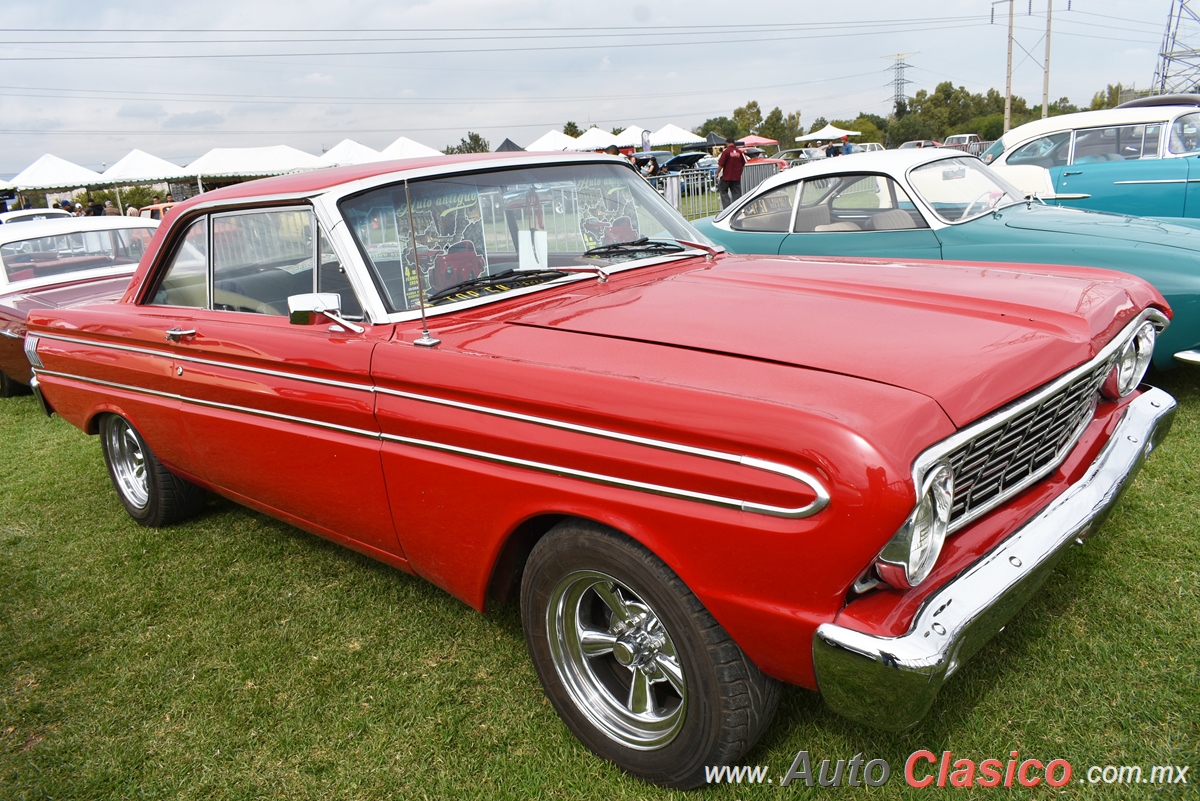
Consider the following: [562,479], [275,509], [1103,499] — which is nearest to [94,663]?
[275,509]

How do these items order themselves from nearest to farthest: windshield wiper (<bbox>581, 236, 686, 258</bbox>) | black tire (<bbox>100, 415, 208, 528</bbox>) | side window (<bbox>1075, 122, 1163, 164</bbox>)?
windshield wiper (<bbox>581, 236, 686, 258</bbox>) → black tire (<bbox>100, 415, 208, 528</bbox>) → side window (<bbox>1075, 122, 1163, 164</bbox>)

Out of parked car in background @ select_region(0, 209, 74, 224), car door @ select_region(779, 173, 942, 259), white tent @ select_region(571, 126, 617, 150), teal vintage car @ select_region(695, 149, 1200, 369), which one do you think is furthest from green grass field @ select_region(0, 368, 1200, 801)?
white tent @ select_region(571, 126, 617, 150)

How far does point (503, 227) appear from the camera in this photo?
3.01 metres

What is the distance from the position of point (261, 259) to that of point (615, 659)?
6.88 feet

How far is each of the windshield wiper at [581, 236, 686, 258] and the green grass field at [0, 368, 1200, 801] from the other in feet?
4.69

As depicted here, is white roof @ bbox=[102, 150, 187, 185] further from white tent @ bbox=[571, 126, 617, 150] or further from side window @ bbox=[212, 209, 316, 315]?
side window @ bbox=[212, 209, 316, 315]

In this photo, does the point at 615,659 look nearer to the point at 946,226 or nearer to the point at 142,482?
the point at 142,482

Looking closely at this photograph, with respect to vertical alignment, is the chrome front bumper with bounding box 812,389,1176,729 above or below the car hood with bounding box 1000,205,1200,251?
below

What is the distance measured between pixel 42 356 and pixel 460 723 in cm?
325

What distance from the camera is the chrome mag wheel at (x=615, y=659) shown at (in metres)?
2.17

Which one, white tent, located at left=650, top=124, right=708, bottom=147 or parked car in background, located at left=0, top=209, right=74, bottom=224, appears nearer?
parked car in background, located at left=0, top=209, right=74, bottom=224

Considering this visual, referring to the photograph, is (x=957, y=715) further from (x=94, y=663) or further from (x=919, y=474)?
(x=94, y=663)

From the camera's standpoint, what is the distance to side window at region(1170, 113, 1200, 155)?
790cm

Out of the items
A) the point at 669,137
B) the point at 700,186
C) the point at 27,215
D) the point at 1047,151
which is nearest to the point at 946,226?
the point at 1047,151
